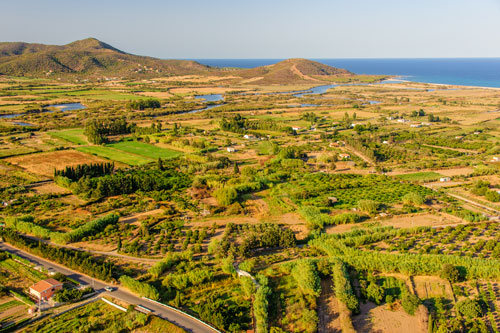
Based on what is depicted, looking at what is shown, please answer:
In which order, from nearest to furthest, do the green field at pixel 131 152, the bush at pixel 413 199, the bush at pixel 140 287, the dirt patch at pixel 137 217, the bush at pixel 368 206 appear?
the bush at pixel 140 287 → the dirt patch at pixel 137 217 → the bush at pixel 368 206 → the bush at pixel 413 199 → the green field at pixel 131 152

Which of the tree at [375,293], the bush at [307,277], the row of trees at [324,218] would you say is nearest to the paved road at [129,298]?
the bush at [307,277]

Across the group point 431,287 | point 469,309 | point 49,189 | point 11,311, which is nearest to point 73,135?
point 49,189

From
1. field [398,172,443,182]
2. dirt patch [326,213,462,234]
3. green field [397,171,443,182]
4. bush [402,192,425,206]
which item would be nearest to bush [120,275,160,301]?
dirt patch [326,213,462,234]

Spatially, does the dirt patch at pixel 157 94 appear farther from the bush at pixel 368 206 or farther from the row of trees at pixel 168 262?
the row of trees at pixel 168 262

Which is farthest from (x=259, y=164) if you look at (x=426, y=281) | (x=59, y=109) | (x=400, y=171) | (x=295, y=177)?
(x=59, y=109)

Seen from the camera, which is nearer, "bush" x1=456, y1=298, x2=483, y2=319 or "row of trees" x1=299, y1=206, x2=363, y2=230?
"bush" x1=456, y1=298, x2=483, y2=319

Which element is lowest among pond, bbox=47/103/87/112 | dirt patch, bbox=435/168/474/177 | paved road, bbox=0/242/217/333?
paved road, bbox=0/242/217/333

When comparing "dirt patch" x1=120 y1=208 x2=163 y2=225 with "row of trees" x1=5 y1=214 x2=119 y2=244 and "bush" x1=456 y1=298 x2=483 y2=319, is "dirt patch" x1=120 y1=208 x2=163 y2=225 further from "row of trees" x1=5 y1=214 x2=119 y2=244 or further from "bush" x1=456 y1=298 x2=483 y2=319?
"bush" x1=456 y1=298 x2=483 y2=319
